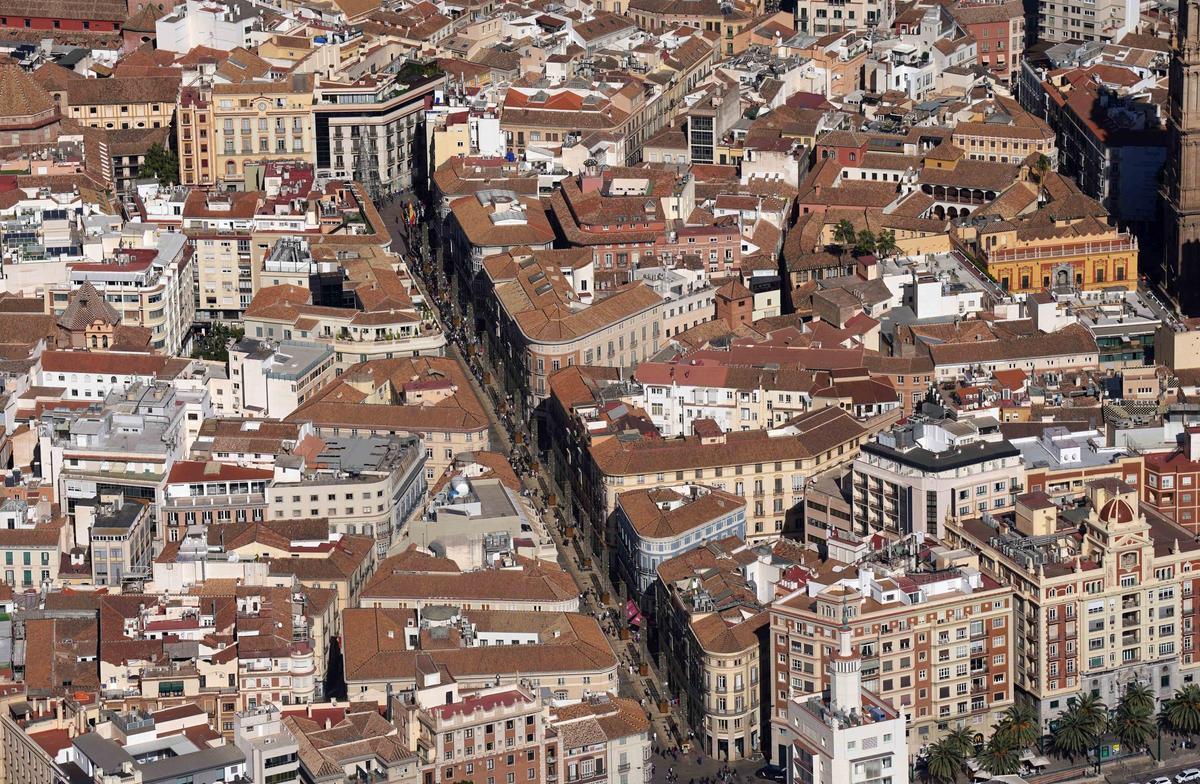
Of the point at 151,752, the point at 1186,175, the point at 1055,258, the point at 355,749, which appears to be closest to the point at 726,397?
the point at 1055,258

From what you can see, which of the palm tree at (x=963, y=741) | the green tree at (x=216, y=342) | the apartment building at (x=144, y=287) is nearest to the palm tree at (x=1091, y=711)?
the palm tree at (x=963, y=741)

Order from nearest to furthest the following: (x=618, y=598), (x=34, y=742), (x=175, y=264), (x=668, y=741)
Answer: (x=34, y=742)
(x=668, y=741)
(x=618, y=598)
(x=175, y=264)

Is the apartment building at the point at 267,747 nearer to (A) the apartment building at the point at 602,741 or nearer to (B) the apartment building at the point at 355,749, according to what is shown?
(B) the apartment building at the point at 355,749

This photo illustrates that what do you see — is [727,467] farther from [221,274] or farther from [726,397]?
[221,274]

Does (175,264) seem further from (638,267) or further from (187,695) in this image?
(187,695)

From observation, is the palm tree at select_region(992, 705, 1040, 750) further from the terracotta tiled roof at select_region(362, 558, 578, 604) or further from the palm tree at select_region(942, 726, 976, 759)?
the terracotta tiled roof at select_region(362, 558, 578, 604)

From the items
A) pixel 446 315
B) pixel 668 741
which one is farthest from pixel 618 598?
pixel 446 315
